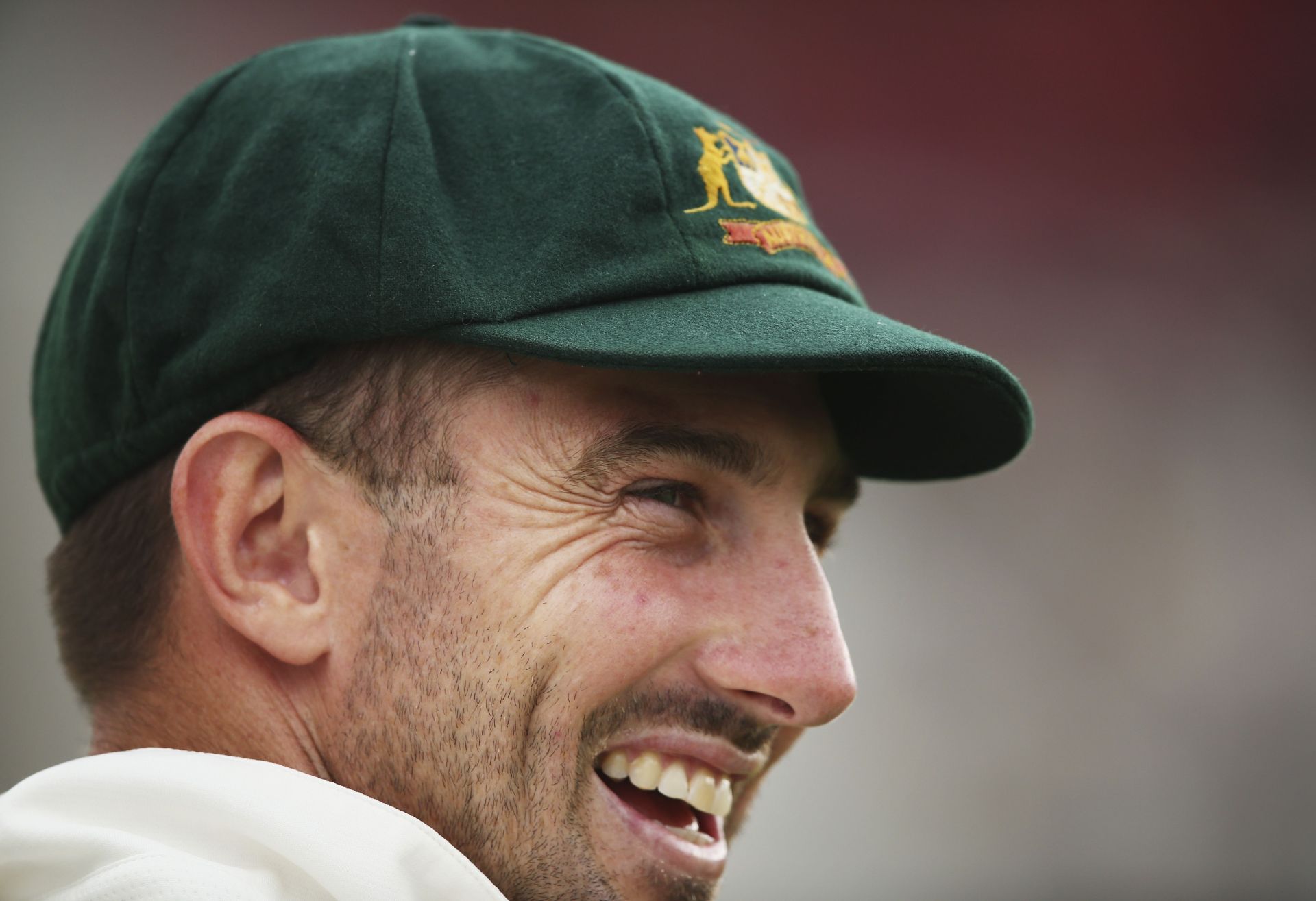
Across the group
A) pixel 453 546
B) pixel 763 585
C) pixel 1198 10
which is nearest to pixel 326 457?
pixel 453 546

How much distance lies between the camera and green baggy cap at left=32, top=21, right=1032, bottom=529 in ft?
3.37

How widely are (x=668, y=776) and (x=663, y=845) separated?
6cm

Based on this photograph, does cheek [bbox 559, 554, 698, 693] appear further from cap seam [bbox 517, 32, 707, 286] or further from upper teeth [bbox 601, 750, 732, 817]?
cap seam [bbox 517, 32, 707, 286]

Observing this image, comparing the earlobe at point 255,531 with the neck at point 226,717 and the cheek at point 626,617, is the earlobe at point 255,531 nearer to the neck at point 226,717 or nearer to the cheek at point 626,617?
the neck at point 226,717

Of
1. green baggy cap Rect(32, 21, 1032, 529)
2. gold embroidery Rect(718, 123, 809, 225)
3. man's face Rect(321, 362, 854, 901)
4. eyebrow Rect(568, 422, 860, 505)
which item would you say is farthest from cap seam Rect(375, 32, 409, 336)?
gold embroidery Rect(718, 123, 809, 225)

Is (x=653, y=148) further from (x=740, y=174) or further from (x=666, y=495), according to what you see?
(x=666, y=495)

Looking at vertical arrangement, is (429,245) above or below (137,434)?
above

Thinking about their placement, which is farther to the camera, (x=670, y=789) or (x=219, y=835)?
(x=670, y=789)

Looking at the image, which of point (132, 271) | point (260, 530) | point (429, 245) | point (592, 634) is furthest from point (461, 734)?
point (132, 271)

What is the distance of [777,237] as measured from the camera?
119 cm

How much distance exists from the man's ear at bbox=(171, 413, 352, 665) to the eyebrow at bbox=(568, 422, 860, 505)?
0.73 feet

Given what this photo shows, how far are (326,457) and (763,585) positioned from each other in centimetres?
41

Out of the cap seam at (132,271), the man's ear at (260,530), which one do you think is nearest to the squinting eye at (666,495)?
the man's ear at (260,530)

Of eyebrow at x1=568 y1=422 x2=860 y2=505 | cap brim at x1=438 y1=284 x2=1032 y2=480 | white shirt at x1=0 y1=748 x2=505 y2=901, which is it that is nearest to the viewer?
white shirt at x1=0 y1=748 x2=505 y2=901
